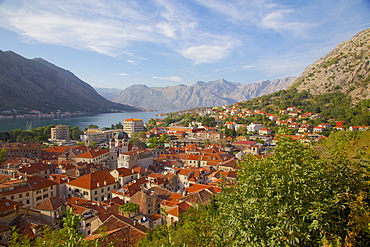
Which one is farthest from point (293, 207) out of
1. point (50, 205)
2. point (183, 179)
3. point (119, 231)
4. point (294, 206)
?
point (183, 179)

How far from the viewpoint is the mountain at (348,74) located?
88625 millimetres

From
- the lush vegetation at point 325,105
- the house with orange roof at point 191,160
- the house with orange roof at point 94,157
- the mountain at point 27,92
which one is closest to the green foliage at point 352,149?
the house with orange roof at point 191,160

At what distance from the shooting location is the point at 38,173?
1059 inches

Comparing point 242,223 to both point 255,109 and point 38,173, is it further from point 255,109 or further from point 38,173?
point 255,109

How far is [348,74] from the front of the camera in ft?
315

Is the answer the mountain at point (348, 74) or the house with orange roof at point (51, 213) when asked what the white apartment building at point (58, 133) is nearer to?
the house with orange roof at point (51, 213)

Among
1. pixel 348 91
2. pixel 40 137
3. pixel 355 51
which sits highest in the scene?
pixel 355 51

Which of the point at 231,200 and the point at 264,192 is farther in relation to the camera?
the point at 231,200

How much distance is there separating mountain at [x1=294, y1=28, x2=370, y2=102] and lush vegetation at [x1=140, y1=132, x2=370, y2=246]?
92836 mm

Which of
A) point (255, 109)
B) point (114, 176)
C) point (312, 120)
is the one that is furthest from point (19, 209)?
point (255, 109)

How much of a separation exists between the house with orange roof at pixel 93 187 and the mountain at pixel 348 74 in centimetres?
8808

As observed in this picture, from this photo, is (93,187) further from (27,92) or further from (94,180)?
(27,92)

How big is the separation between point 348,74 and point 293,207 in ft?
367

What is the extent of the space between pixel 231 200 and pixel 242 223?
1379 mm
